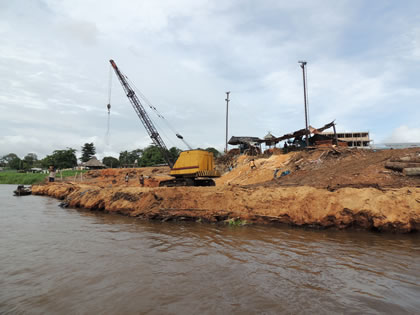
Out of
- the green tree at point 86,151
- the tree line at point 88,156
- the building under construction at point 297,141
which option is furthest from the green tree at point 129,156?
A: the building under construction at point 297,141

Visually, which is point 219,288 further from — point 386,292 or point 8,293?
point 8,293

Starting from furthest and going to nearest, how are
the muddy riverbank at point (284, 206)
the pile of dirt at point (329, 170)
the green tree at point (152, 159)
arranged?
the green tree at point (152, 159) < the pile of dirt at point (329, 170) < the muddy riverbank at point (284, 206)

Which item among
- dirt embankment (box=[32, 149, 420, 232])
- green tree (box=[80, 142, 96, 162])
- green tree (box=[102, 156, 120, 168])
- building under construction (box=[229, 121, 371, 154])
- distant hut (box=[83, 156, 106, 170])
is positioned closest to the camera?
dirt embankment (box=[32, 149, 420, 232])

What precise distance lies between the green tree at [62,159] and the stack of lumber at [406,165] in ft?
239

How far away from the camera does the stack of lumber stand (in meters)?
10.8

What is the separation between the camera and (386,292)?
4.05 metres

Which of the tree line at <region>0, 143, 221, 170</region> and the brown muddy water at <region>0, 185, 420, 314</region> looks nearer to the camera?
the brown muddy water at <region>0, 185, 420, 314</region>

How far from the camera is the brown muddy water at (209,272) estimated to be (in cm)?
369

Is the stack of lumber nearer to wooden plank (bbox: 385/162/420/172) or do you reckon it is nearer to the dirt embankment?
wooden plank (bbox: 385/162/420/172)

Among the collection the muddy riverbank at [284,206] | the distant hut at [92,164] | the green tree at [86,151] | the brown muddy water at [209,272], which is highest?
the green tree at [86,151]

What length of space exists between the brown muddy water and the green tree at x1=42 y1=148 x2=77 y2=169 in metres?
66.5

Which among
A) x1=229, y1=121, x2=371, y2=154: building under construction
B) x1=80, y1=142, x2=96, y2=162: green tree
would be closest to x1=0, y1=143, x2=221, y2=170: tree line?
x1=80, y1=142, x2=96, y2=162: green tree

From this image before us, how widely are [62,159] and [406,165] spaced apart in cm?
7455

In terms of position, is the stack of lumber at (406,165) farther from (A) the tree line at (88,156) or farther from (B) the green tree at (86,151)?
(B) the green tree at (86,151)
